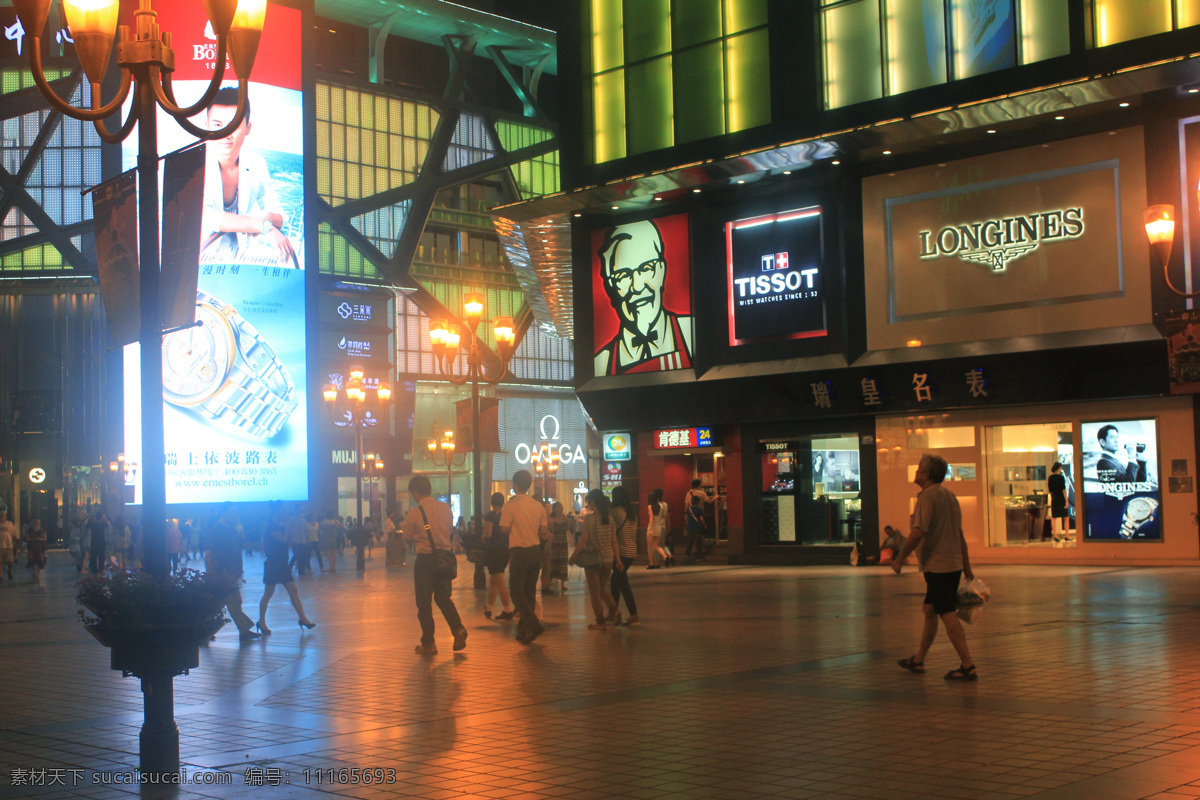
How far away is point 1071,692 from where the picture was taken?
8508mm

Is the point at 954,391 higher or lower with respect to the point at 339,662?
higher

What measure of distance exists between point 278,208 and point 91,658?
2698cm

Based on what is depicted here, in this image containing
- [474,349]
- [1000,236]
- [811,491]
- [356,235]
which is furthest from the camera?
[356,235]

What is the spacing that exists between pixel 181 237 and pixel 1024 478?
65.9 feet

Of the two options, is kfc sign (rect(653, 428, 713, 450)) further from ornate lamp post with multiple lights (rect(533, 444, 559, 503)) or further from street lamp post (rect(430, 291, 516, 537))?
ornate lamp post with multiple lights (rect(533, 444, 559, 503))

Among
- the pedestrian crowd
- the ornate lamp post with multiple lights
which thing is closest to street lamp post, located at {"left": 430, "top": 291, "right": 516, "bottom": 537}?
the pedestrian crowd

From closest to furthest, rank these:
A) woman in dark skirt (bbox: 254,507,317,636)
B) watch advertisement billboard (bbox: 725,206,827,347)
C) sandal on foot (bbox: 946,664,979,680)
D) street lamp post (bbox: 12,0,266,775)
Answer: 1. street lamp post (bbox: 12,0,266,775)
2. sandal on foot (bbox: 946,664,979,680)
3. woman in dark skirt (bbox: 254,507,317,636)
4. watch advertisement billboard (bbox: 725,206,827,347)

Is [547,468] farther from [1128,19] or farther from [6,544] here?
[1128,19]

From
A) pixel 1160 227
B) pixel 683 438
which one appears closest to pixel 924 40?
pixel 1160 227

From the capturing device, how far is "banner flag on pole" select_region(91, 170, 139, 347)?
7410 millimetres

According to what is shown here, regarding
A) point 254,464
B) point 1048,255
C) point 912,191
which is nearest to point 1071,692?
point 1048,255

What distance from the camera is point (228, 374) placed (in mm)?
36031

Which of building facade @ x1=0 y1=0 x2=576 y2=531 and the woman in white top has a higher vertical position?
building facade @ x1=0 y1=0 x2=576 y2=531

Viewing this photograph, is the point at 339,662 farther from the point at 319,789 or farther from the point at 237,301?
the point at 237,301
